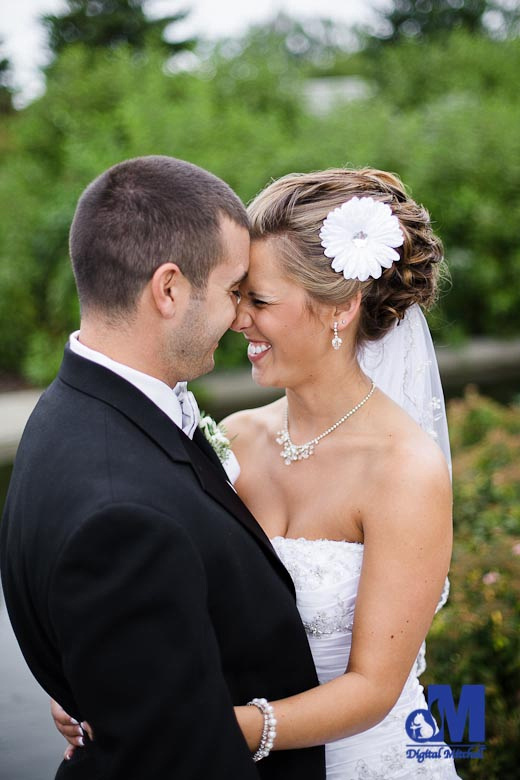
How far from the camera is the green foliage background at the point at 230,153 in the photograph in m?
12.2

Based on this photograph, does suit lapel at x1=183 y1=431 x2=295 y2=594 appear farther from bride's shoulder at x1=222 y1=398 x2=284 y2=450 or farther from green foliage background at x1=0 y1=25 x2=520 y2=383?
green foliage background at x1=0 y1=25 x2=520 y2=383

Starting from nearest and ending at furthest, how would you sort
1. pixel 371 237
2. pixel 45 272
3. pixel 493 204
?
pixel 371 237 < pixel 45 272 < pixel 493 204

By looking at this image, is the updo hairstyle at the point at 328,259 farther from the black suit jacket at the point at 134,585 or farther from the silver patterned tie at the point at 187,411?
the black suit jacket at the point at 134,585

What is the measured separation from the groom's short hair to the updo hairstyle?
23.9 inches

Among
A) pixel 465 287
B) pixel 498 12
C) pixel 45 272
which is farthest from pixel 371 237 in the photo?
pixel 498 12

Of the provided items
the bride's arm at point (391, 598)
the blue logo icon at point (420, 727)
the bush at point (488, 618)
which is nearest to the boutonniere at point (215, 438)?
the bride's arm at point (391, 598)

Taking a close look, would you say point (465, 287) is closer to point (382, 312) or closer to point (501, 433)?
point (501, 433)

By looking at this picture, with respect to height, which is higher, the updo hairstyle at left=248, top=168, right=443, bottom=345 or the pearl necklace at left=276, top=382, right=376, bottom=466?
the updo hairstyle at left=248, top=168, right=443, bottom=345

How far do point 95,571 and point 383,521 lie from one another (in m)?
0.91

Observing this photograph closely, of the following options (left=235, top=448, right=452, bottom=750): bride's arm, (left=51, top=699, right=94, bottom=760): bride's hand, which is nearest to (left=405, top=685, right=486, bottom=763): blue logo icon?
(left=235, top=448, right=452, bottom=750): bride's arm

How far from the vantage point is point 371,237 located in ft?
7.74

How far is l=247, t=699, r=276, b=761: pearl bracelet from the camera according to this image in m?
1.84

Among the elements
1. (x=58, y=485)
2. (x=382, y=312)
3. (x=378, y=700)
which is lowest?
(x=378, y=700)

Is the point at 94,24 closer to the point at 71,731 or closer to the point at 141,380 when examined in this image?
the point at 141,380
